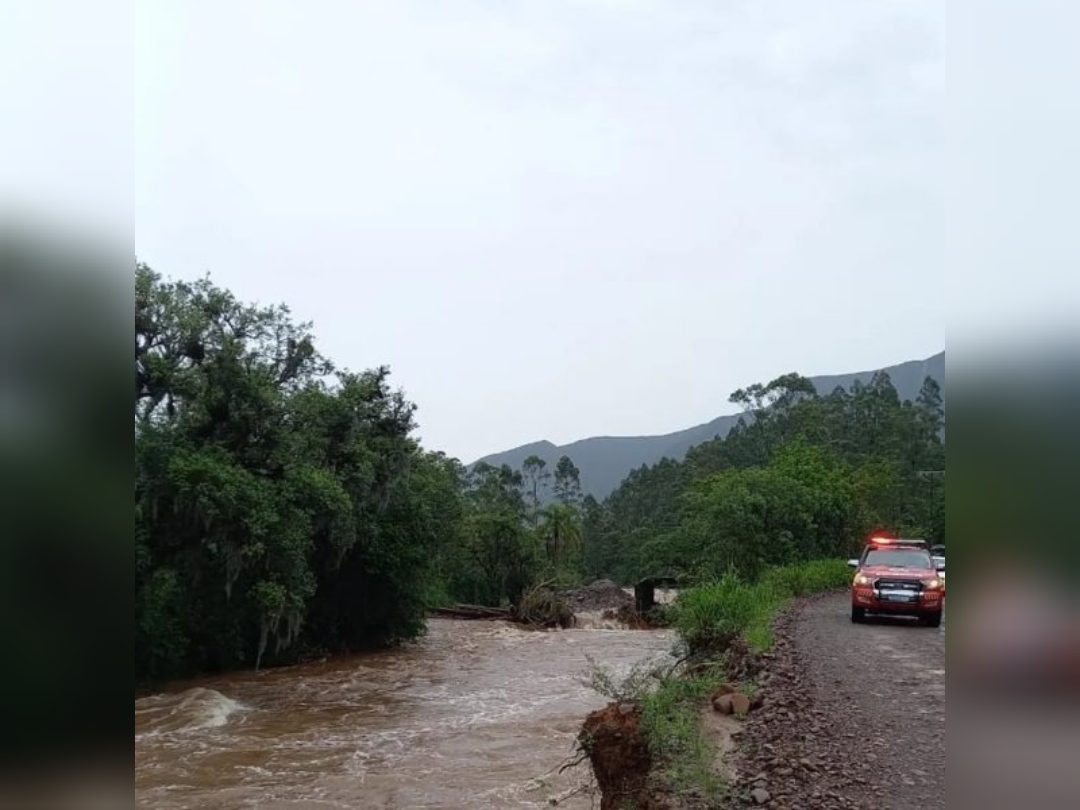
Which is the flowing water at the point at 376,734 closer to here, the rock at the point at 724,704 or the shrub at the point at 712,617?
the shrub at the point at 712,617

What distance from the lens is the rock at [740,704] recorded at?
827 centimetres

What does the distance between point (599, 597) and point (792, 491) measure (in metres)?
16.7

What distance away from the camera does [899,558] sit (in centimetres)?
1306

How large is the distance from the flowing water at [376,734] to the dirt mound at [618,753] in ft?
7.02

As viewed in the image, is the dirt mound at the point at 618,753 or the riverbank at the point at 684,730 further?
the dirt mound at the point at 618,753

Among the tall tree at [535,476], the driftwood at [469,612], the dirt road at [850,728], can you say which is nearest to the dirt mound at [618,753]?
the dirt road at [850,728]

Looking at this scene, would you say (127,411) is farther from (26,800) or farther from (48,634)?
(26,800)

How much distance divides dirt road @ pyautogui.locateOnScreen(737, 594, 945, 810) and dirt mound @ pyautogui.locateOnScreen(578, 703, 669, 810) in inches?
32.3

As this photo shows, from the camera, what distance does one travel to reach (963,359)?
4.44 ft

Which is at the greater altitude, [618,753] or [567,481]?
[567,481]

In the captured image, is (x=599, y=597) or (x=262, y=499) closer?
(x=262, y=499)

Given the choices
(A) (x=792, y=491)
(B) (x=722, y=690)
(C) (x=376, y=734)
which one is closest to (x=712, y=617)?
(B) (x=722, y=690)

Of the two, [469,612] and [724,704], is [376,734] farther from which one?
[469,612]

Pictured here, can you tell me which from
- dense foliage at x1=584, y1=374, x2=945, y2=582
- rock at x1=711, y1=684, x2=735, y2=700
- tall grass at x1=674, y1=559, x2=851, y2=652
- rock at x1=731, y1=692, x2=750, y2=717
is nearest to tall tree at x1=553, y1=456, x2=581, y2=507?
dense foliage at x1=584, y1=374, x2=945, y2=582
